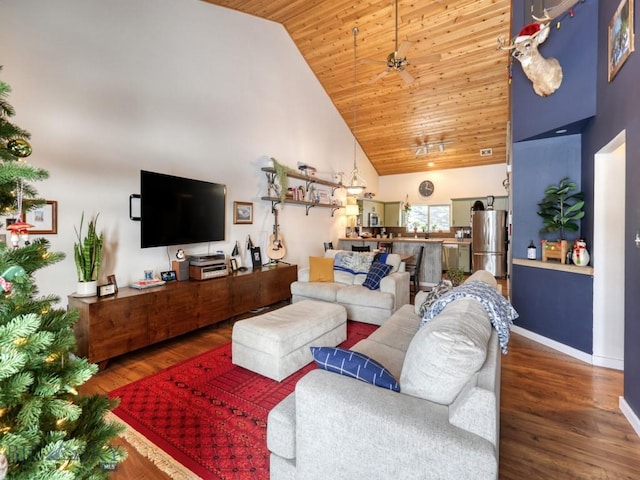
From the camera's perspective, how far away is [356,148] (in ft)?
25.8

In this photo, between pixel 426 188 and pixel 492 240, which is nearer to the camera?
pixel 492 240

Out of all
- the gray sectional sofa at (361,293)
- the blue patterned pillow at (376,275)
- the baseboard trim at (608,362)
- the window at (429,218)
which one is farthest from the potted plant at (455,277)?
the window at (429,218)

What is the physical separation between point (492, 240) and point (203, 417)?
21.6ft

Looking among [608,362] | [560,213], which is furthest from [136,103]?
[608,362]

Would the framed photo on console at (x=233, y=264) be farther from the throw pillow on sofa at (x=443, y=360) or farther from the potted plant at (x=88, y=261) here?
the throw pillow on sofa at (x=443, y=360)

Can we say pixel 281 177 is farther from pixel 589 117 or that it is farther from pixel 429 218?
pixel 429 218

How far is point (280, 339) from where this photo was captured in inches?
95.0

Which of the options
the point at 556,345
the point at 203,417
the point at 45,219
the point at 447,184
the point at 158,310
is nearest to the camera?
the point at 203,417

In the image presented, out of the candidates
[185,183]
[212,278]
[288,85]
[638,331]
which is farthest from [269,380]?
[288,85]

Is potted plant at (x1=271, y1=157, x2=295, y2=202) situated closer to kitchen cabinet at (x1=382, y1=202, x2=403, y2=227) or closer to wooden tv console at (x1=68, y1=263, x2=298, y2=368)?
wooden tv console at (x1=68, y1=263, x2=298, y2=368)

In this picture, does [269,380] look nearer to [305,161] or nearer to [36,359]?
[36,359]

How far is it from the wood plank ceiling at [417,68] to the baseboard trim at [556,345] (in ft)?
11.1

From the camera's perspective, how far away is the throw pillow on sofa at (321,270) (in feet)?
14.1

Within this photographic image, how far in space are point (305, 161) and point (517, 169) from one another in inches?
138
